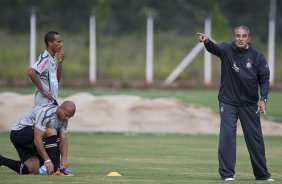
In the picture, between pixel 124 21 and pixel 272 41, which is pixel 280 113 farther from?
pixel 124 21

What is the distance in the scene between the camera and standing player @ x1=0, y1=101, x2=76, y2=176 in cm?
1331

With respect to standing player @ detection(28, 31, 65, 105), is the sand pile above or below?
below

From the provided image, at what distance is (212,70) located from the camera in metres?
48.9

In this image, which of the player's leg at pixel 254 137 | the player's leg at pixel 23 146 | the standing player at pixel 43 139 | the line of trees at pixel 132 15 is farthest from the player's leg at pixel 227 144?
the line of trees at pixel 132 15

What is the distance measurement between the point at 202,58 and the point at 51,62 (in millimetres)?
35423

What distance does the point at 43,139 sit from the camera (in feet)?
44.2

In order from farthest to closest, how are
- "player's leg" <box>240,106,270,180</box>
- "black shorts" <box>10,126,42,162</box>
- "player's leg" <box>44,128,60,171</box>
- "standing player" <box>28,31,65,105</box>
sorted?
"standing player" <box>28,31,65,105</box> < "black shorts" <box>10,126,42,162</box> < "player's leg" <box>44,128,60,171</box> < "player's leg" <box>240,106,270,180</box>

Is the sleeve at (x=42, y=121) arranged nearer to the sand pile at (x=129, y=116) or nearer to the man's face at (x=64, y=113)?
the man's face at (x=64, y=113)

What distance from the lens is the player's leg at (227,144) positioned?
13086mm

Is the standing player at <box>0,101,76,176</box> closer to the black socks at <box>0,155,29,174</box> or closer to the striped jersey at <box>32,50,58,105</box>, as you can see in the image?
the black socks at <box>0,155,29,174</box>

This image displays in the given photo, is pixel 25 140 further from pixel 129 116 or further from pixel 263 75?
pixel 129 116

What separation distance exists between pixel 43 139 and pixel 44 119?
326 mm

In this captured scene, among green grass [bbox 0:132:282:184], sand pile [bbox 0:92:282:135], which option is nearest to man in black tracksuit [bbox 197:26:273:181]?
green grass [bbox 0:132:282:184]

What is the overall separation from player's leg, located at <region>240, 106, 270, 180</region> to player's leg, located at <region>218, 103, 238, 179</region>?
0.57ft
